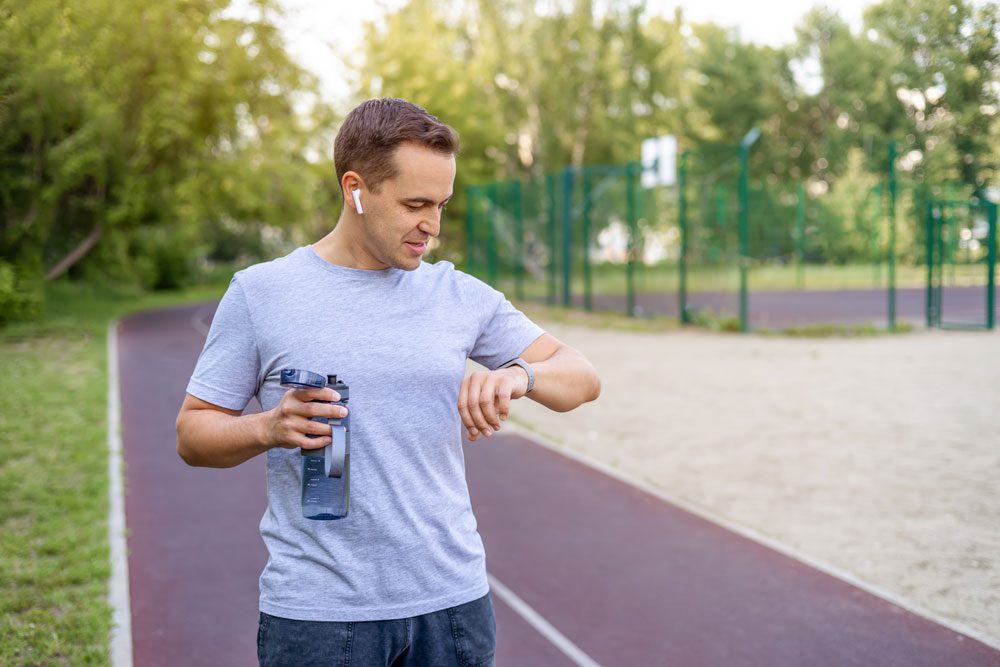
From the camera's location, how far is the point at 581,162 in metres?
39.6

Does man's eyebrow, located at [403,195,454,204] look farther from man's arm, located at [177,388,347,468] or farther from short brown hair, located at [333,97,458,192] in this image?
man's arm, located at [177,388,347,468]

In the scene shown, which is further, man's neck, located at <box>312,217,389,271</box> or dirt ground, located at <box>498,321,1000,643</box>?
dirt ground, located at <box>498,321,1000,643</box>

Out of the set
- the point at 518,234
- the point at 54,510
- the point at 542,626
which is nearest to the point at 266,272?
the point at 542,626

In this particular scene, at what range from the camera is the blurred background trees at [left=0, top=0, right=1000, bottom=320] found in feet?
26.6

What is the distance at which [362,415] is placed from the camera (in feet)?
6.86

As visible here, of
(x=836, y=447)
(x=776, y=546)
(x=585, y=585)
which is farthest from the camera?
(x=836, y=447)

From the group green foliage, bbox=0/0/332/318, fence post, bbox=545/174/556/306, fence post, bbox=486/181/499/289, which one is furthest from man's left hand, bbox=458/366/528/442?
fence post, bbox=486/181/499/289

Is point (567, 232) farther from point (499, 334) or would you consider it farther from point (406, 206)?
point (406, 206)

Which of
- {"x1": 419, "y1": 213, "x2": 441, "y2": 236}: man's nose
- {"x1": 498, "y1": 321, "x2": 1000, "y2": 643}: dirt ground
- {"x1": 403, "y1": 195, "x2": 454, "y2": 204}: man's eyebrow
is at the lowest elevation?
{"x1": 498, "y1": 321, "x2": 1000, "y2": 643}: dirt ground

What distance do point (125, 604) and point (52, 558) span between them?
0.93 m

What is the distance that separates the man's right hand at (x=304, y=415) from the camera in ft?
6.10

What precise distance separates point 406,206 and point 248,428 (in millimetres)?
561

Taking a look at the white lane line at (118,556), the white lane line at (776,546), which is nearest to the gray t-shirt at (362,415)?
the white lane line at (118,556)

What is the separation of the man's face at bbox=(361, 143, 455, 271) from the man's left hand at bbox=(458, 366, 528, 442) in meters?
0.32
